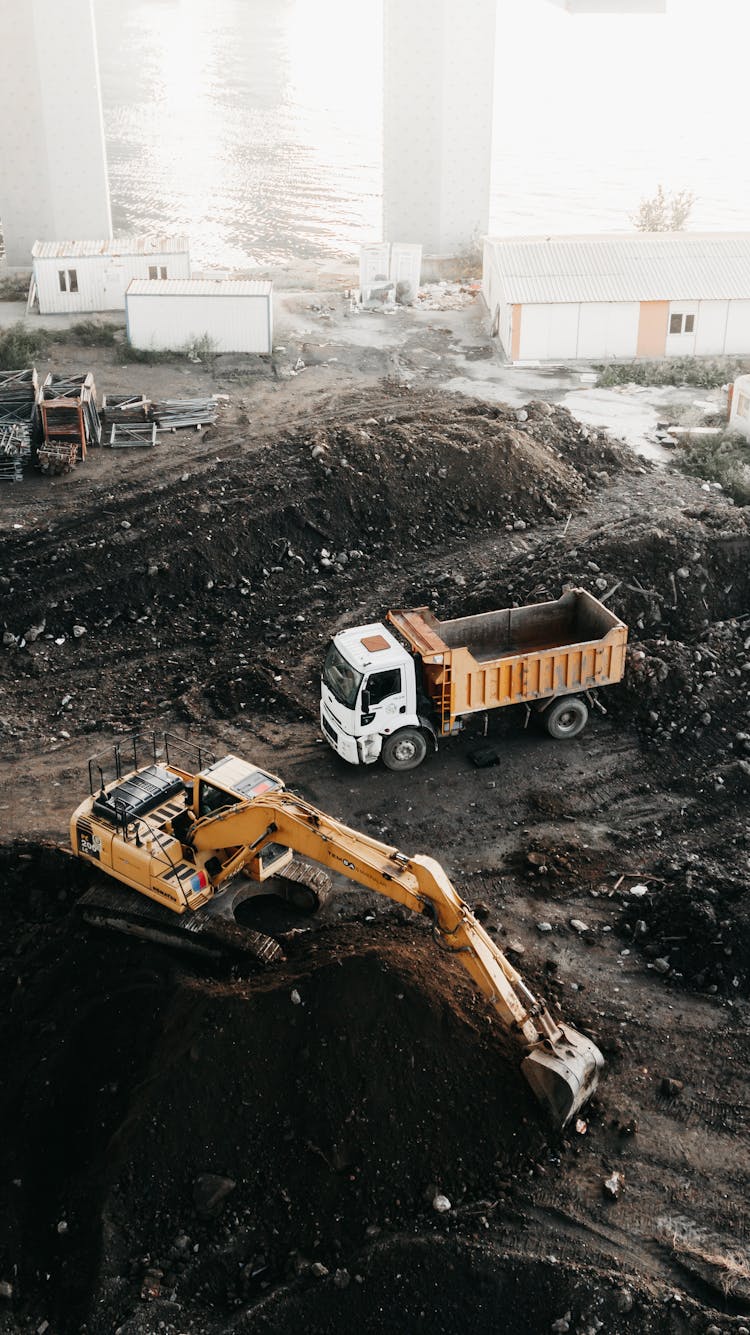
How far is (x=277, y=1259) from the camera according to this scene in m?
11.9

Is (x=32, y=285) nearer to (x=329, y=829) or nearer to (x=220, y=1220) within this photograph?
(x=329, y=829)

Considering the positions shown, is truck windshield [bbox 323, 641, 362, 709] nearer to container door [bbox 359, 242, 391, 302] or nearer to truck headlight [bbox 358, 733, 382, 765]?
truck headlight [bbox 358, 733, 382, 765]

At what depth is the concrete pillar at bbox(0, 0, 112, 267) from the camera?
42656 mm

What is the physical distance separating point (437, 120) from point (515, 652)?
32.1 meters

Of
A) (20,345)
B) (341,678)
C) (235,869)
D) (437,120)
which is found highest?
(437,120)

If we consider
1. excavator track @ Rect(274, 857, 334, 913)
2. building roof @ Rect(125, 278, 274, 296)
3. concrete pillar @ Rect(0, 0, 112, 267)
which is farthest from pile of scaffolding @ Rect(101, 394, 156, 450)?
concrete pillar @ Rect(0, 0, 112, 267)

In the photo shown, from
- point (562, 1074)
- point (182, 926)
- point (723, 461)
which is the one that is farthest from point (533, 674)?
point (723, 461)

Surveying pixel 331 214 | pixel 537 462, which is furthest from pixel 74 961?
pixel 331 214

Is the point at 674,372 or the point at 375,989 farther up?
the point at 674,372

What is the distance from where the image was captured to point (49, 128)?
144 ft

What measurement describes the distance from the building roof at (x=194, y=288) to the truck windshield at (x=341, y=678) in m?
19.9

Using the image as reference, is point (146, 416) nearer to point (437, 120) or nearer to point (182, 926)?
point (182, 926)

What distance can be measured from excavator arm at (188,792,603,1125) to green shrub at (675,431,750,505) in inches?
654

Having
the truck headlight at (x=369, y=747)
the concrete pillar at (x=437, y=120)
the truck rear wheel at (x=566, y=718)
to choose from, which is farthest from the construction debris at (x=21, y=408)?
the concrete pillar at (x=437, y=120)
